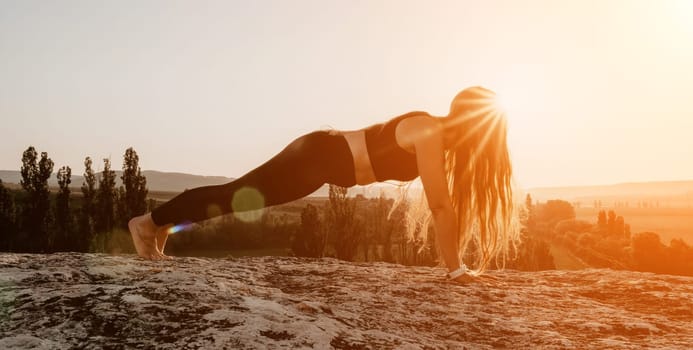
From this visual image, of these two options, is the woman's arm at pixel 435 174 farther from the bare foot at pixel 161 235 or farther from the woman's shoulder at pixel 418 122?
the bare foot at pixel 161 235

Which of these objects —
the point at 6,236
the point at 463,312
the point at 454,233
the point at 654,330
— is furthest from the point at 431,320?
the point at 6,236

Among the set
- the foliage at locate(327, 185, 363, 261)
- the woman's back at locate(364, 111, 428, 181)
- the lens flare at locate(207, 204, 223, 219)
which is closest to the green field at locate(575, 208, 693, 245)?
the foliage at locate(327, 185, 363, 261)

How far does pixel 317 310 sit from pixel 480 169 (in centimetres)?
261

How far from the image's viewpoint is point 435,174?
3.94m

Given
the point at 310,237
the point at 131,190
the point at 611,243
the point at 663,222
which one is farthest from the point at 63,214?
the point at 663,222

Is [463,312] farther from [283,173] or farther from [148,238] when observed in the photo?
[148,238]

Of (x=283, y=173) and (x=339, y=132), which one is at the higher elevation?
(x=339, y=132)

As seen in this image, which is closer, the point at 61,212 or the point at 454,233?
A: the point at 454,233

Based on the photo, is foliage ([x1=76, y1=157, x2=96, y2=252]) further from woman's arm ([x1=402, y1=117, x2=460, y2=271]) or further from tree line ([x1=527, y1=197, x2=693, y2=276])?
woman's arm ([x1=402, y1=117, x2=460, y2=271])

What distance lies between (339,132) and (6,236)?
44.7 meters

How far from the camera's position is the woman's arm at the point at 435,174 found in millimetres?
3830

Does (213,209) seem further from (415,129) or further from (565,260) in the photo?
(565,260)

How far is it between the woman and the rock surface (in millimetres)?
832

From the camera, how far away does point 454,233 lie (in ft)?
12.7
